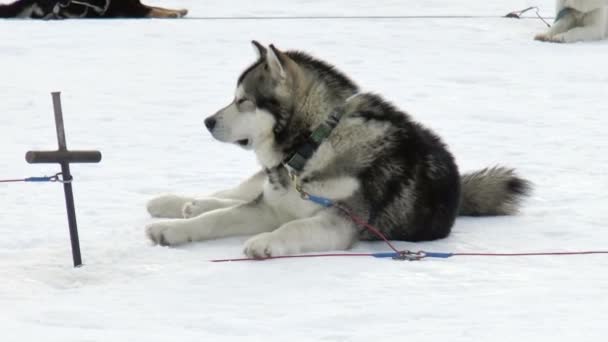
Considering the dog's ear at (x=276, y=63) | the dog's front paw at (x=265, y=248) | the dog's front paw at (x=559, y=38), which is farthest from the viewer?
the dog's front paw at (x=559, y=38)

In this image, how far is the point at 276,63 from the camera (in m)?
3.86

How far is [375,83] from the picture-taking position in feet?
25.8

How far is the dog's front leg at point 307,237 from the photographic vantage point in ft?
12.1

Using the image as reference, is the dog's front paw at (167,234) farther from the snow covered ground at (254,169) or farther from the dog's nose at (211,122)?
the dog's nose at (211,122)

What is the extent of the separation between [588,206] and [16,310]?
2.50 metres

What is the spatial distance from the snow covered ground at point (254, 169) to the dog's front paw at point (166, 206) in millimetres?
45

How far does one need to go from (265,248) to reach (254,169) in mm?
1834

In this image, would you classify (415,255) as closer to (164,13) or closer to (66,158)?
(66,158)

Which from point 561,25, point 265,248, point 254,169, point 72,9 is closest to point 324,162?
point 265,248

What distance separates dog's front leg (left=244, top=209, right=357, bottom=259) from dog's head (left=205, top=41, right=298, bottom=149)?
0.35 m

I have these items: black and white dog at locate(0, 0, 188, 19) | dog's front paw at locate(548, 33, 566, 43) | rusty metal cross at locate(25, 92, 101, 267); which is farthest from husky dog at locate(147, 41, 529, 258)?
black and white dog at locate(0, 0, 188, 19)

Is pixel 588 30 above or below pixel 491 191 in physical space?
below

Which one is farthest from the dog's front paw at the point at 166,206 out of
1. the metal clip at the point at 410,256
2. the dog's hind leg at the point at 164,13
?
the dog's hind leg at the point at 164,13

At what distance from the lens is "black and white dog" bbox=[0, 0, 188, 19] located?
33.9 feet
